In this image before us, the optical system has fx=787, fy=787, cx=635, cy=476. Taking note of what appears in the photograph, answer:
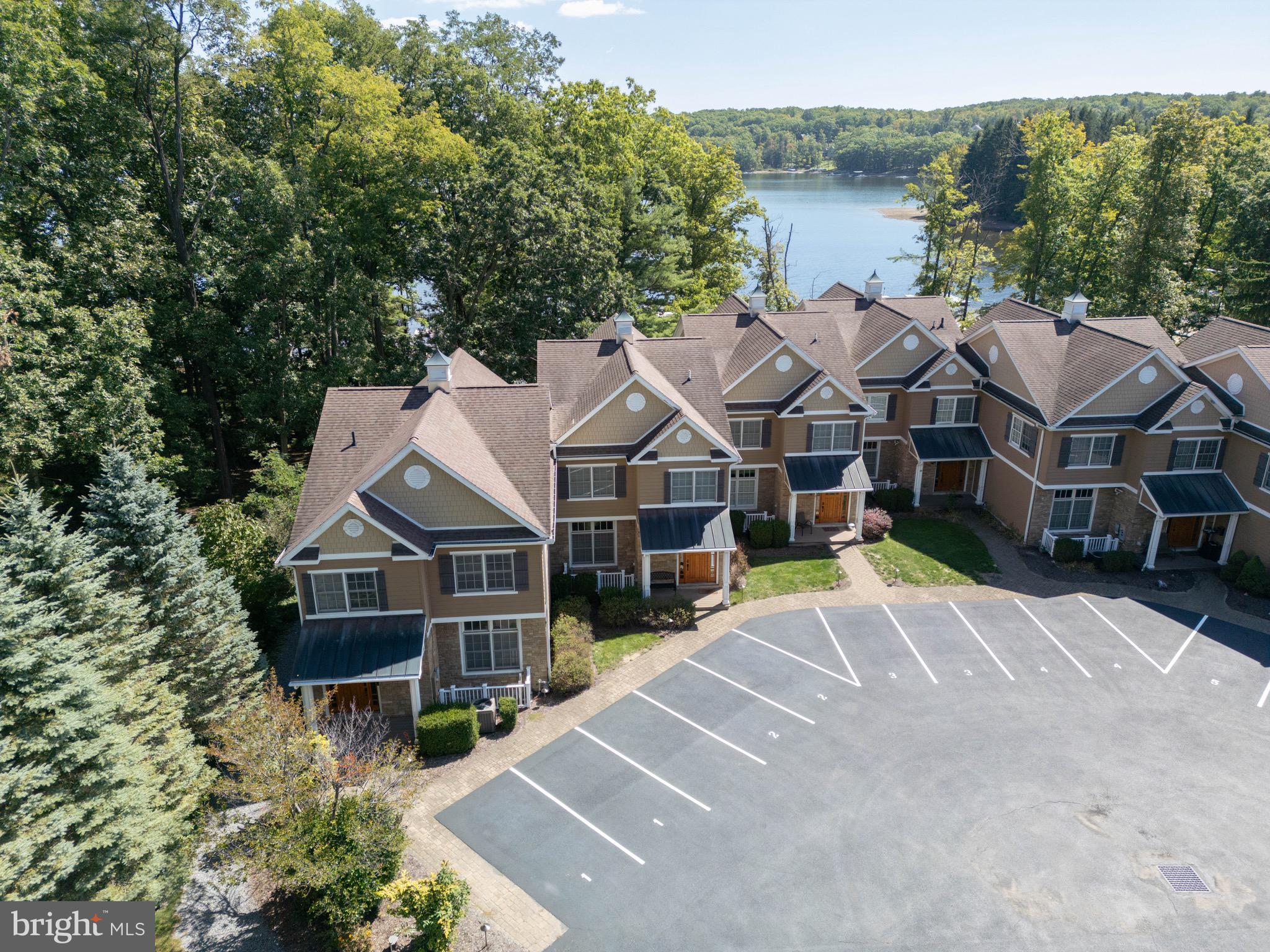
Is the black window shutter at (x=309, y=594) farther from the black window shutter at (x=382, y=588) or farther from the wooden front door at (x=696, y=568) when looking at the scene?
the wooden front door at (x=696, y=568)

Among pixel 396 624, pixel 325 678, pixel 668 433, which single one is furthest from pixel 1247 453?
pixel 325 678

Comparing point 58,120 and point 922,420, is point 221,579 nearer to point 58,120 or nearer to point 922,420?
point 58,120

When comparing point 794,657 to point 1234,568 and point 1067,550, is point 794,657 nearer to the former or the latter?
point 1067,550

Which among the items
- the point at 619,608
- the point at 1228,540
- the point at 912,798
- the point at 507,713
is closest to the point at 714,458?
the point at 619,608

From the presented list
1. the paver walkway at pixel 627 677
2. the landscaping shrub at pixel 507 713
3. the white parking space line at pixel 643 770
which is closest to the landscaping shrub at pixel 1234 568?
the paver walkway at pixel 627 677

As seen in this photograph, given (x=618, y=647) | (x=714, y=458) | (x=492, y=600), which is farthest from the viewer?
(x=714, y=458)

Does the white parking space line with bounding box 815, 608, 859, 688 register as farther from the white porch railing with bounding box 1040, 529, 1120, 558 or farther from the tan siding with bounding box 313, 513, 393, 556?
the tan siding with bounding box 313, 513, 393, 556
